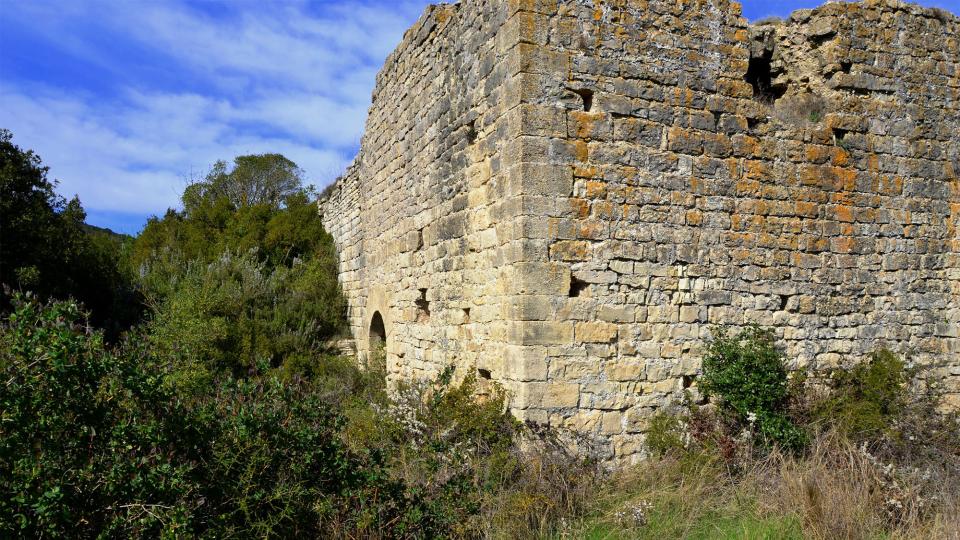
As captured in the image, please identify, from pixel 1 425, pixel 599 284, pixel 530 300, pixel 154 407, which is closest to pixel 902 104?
pixel 599 284

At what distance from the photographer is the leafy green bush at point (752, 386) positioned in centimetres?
617

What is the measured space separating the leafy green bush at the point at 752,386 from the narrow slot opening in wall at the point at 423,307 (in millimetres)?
2919

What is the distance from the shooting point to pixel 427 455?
5.34 metres

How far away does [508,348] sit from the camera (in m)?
5.97

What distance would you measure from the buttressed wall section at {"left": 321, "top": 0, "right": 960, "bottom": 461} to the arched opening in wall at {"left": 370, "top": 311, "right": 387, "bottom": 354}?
183cm

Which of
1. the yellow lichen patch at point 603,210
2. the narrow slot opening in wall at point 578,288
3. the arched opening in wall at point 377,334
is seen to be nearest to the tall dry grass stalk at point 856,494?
the narrow slot opening in wall at point 578,288

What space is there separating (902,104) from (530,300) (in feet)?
14.3

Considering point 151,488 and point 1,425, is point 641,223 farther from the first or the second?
point 1,425

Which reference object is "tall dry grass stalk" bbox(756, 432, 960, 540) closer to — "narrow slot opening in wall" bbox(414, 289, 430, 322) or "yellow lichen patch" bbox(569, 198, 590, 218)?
"yellow lichen patch" bbox(569, 198, 590, 218)

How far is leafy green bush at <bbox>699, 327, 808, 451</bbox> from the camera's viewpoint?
6172mm

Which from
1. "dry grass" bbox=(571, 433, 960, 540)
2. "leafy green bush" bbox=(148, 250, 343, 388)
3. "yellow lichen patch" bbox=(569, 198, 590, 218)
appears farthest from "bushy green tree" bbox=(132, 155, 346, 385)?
"dry grass" bbox=(571, 433, 960, 540)

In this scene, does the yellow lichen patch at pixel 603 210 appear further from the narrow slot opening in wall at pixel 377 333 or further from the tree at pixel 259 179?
the tree at pixel 259 179

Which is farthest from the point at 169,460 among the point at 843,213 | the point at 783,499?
the point at 843,213

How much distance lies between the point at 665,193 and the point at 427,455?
9.39 ft
